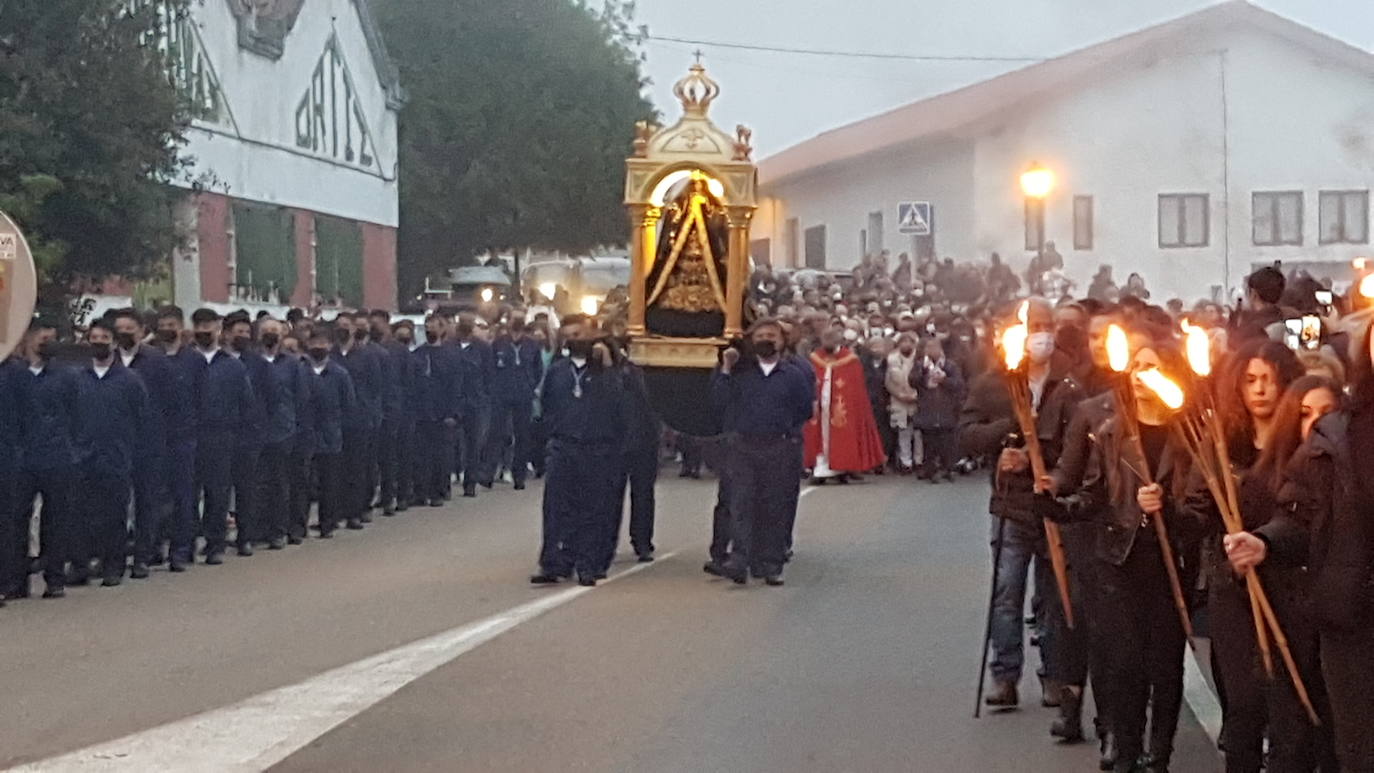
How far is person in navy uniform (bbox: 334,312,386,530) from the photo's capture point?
2122 cm

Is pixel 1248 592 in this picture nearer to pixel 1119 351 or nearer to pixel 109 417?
pixel 1119 351

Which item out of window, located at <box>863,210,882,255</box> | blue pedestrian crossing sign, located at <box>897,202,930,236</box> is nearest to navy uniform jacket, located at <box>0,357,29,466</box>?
blue pedestrian crossing sign, located at <box>897,202,930,236</box>

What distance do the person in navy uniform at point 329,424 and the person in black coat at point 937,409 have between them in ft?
27.5

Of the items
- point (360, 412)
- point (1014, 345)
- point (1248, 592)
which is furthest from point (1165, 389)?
point (360, 412)

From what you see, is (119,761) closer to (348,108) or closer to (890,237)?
(348,108)

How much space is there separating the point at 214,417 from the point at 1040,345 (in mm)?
8625

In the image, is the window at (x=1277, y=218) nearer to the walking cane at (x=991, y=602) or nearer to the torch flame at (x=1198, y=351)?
the walking cane at (x=991, y=602)

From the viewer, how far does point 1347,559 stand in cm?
681

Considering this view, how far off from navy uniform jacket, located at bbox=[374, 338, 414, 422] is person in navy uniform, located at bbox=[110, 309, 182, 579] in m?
4.62

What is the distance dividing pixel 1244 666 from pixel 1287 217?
126ft

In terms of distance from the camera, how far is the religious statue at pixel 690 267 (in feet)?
60.2

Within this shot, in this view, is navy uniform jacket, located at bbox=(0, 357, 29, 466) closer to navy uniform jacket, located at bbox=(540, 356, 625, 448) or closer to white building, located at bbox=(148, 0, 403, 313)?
navy uniform jacket, located at bbox=(540, 356, 625, 448)

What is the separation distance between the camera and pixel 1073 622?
1057 centimetres

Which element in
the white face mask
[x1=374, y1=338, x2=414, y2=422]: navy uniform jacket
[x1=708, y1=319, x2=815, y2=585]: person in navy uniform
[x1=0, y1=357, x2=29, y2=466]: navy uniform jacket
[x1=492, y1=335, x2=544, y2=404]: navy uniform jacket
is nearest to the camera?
the white face mask
